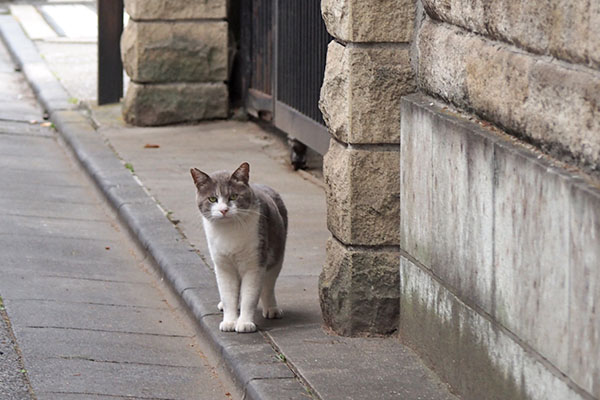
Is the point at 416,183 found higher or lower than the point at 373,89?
lower

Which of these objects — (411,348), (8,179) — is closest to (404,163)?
(411,348)

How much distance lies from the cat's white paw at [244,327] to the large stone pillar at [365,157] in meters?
0.36

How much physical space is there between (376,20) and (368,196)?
0.72m

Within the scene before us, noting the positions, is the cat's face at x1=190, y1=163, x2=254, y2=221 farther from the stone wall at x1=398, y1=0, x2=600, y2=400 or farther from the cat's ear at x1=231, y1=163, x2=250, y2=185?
the stone wall at x1=398, y1=0, x2=600, y2=400

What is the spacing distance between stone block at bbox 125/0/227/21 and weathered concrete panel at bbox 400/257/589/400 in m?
5.42

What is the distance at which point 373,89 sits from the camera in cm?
452

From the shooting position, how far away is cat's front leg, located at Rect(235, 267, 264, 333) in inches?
194

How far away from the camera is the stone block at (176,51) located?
955cm

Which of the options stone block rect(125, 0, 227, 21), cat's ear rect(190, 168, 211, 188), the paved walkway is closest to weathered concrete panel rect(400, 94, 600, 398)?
cat's ear rect(190, 168, 211, 188)

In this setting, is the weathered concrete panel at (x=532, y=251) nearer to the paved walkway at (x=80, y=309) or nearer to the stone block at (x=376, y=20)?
the stone block at (x=376, y=20)

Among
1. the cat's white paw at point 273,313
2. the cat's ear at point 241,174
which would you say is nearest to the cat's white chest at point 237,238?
the cat's ear at point 241,174

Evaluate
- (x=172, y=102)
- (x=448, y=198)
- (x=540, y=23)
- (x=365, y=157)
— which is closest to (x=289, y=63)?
(x=172, y=102)

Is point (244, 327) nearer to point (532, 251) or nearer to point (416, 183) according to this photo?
point (416, 183)

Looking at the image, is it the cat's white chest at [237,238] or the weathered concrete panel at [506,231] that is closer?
the weathered concrete panel at [506,231]
